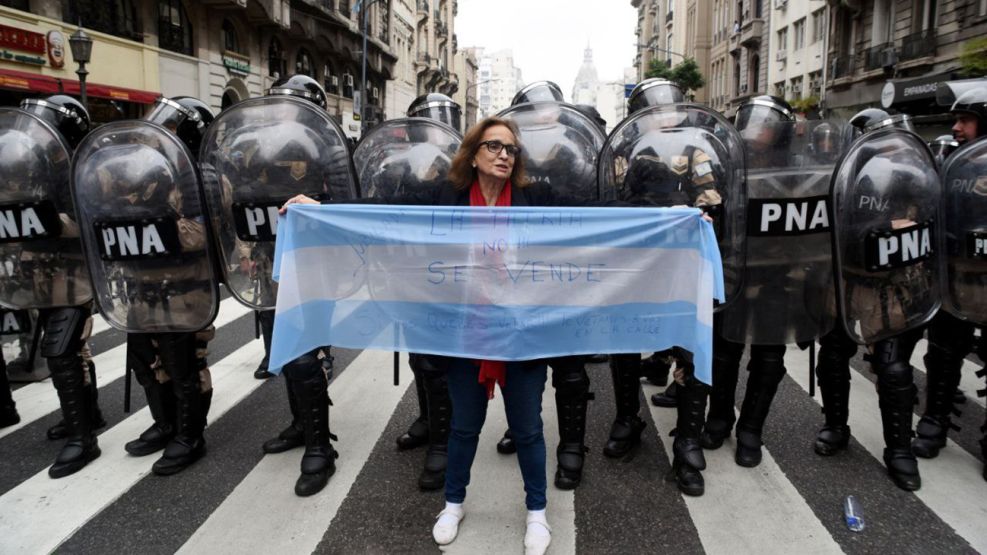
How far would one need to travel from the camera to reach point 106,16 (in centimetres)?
1692

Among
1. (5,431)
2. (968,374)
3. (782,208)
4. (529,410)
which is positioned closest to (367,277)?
(529,410)

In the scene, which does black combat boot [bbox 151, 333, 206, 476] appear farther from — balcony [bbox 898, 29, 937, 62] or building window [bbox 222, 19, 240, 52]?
balcony [bbox 898, 29, 937, 62]

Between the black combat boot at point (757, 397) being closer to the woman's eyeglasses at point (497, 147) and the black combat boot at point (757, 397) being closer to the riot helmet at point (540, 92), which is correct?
the woman's eyeglasses at point (497, 147)

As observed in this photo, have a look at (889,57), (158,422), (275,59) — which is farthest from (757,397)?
(275,59)

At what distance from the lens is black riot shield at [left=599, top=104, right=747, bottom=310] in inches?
135

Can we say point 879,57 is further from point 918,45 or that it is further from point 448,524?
point 448,524

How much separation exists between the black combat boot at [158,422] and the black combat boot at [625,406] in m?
2.60

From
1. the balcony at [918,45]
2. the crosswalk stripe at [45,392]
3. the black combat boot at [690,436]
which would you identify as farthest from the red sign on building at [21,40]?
the balcony at [918,45]

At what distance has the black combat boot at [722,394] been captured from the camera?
3812 mm

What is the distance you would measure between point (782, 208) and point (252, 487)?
3133mm

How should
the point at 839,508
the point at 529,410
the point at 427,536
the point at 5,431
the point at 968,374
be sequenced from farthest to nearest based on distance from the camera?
1. the point at 968,374
2. the point at 5,431
3. the point at 839,508
4. the point at 427,536
5. the point at 529,410

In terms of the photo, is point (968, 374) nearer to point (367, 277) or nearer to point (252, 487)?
point (367, 277)

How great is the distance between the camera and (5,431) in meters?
4.34

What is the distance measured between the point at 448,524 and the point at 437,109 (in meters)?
3.50
